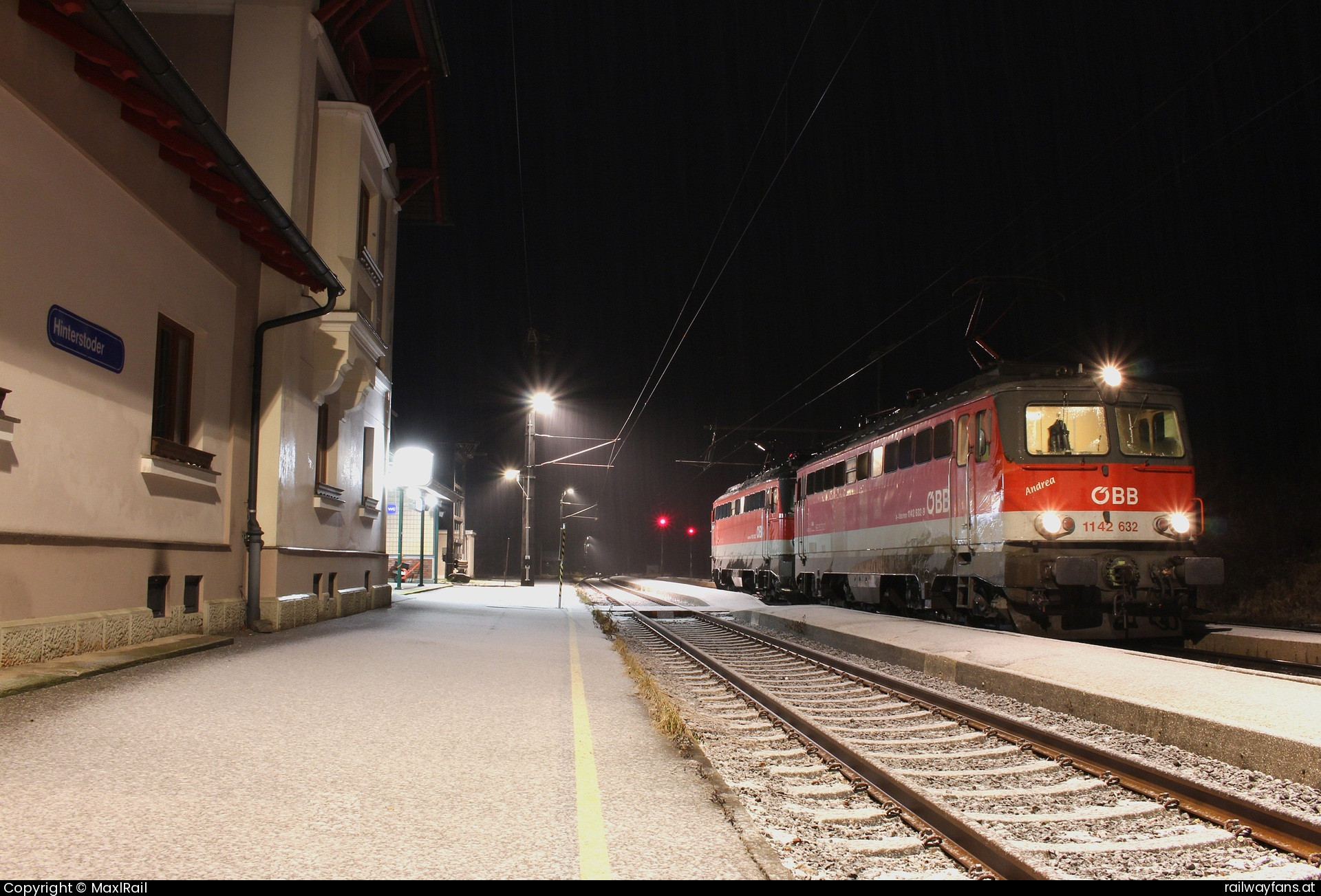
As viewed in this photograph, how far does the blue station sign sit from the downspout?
1.99 meters

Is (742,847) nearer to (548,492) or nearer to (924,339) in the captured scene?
(924,339)

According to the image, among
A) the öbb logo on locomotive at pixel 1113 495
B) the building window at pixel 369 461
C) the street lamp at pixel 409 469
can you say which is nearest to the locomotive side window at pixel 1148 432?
the öbb logo on locomotive at pixel 1113 495

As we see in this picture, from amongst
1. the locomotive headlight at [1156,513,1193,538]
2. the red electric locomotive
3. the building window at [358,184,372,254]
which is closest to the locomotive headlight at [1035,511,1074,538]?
the locomotive headlight at [1156,513,1193,538]

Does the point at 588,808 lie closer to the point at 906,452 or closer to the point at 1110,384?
the point at 1110,384

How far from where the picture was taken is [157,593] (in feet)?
30.0

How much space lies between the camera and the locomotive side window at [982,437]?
11.7 meters

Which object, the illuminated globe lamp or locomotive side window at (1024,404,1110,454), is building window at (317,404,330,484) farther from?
the illuminated globe lamp

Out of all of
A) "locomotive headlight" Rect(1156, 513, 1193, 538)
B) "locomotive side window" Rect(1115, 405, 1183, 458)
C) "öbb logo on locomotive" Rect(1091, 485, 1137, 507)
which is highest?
"locomotive side window" Rect(1115, 405, 1183, 458)

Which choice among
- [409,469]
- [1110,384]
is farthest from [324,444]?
[1110,384]

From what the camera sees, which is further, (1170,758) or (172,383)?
(172,383)

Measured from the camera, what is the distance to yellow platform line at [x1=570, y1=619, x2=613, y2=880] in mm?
3279

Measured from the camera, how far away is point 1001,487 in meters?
11.3

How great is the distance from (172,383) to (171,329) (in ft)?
1.88

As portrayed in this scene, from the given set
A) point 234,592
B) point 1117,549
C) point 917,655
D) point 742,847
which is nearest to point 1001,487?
point 1117,549
